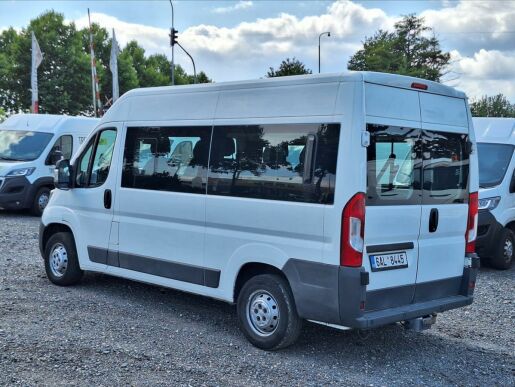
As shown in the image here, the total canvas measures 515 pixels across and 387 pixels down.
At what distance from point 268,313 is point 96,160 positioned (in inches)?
120

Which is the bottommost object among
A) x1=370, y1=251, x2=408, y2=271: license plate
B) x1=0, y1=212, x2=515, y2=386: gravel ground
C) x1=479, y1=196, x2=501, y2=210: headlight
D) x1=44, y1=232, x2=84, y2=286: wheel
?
x1=0, y1=212, x2=515, y2=386: gravel ground

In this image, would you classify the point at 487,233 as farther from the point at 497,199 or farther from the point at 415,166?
the point at 415,166

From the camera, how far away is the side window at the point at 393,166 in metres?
5.27

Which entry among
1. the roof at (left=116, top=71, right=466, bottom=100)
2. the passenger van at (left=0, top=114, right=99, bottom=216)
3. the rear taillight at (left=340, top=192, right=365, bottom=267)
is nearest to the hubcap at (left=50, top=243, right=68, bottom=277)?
the roof at (left=116, top=71, right=466, bottom=100)

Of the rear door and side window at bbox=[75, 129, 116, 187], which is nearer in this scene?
the rear door

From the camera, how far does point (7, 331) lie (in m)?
6.07

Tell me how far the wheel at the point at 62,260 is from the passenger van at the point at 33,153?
302 inches

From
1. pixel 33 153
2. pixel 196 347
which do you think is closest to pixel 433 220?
pixel 196 347

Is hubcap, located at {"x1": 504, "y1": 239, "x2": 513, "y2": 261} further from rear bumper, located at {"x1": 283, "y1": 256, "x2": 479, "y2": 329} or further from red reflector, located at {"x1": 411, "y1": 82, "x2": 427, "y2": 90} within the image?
red reflector, located at {"x1": 411, "y1": 82, "x2": 427, "y2": 90}

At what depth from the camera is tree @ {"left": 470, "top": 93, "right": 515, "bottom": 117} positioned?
55122 mm

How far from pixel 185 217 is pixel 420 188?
2288 millimetres

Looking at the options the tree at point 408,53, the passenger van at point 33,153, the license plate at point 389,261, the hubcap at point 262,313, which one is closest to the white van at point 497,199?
the license plate at point 389,261

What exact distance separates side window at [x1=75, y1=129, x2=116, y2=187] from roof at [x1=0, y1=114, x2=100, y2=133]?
855cm

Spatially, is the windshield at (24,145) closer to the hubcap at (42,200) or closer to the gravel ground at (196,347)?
the hubcap at (42,200)
